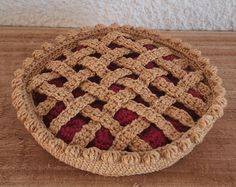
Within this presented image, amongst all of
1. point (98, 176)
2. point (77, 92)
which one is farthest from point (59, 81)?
point (98, 176)

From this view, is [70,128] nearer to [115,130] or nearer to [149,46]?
[115,130]

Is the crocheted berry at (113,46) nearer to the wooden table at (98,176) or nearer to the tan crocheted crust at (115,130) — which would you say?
the tan crocheted crust at (115,130)

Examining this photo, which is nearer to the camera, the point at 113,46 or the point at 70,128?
the point at 70,128

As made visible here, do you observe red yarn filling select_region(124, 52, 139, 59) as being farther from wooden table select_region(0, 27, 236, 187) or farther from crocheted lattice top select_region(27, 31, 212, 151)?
wooden table select_region(0, 27, 236, 187)

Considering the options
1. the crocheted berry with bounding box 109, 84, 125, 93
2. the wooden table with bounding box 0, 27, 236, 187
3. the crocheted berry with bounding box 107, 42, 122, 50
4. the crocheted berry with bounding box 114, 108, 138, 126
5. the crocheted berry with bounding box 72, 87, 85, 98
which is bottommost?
the wooden table with bounding box 0, 27, 236, 187

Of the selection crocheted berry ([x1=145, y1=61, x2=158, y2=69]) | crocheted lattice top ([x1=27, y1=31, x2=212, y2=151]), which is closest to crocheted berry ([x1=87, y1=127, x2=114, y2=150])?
crocheted lattice top ([x1=27, y1=31, x2=212, y2=151])

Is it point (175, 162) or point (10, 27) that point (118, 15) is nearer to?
point (10, 27)
